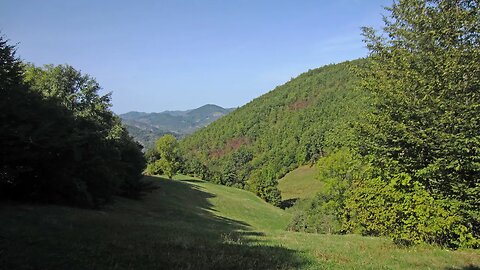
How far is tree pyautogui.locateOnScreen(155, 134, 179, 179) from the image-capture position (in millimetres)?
90125

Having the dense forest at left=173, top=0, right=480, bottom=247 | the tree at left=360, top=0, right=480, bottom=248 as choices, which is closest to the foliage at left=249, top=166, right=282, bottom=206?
the dense forest at left=173, top=0, right=480, bottom=247

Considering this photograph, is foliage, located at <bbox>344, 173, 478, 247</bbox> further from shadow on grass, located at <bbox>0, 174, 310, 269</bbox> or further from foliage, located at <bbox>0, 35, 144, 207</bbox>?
foliage, located at <bbox>0, 35, 144, 207</bbox>

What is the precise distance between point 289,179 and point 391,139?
455 feet

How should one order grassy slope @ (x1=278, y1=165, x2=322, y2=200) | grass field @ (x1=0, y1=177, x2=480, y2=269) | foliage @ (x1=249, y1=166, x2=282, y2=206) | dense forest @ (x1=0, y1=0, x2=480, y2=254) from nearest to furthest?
1. grass field @ (x1=0, y1=177, x2=480, y2=269)
2. dense forest @ (x1=0, y1=0, x2=480, y2=254)
3. foliage @ (x1=249, y1=166, x2=282, y2=206)
4. grassy slope @ (x1=278, y1=165, x2=322, y2=200)

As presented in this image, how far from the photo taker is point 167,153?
91.2 m

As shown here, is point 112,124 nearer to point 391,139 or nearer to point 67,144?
point 67,144

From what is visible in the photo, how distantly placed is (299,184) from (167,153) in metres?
68.2

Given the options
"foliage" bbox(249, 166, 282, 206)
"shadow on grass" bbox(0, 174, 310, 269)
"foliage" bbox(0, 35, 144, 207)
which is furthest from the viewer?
"foliage" bbox(249, 166, 282, 206)

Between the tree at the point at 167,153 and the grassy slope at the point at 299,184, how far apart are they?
1804 inches

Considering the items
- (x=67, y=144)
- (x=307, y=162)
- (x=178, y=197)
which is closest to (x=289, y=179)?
(x=307, y=162)

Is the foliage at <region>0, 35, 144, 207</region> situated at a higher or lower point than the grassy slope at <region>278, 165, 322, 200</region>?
higher

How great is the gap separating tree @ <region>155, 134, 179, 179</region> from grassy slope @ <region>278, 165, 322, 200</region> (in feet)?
150

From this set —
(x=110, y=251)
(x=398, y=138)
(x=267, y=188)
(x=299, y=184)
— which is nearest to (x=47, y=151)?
(x=110, y=251)

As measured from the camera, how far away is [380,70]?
20109mm
